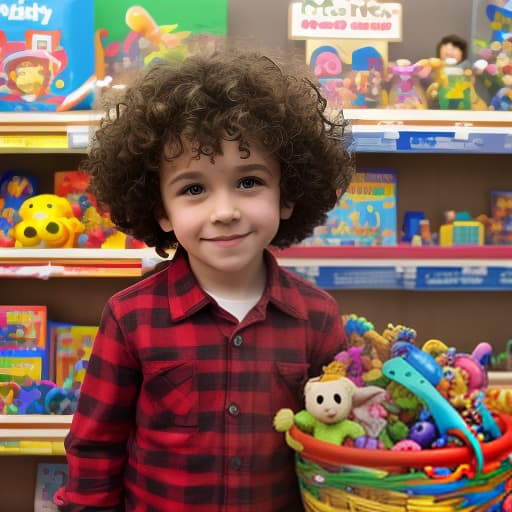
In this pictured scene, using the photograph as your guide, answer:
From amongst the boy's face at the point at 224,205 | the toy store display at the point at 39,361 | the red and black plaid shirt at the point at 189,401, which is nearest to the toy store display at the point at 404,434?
the red and black plaid shirt at the point at 189,401

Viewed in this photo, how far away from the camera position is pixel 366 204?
237 cm

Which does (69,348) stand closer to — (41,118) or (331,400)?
(41,118)

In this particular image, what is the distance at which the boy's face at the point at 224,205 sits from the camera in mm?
1018

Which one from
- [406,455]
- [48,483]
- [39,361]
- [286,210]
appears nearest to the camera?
[406,455]

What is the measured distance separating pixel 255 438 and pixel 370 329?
0.24m

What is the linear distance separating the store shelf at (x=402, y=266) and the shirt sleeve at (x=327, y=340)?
105cm

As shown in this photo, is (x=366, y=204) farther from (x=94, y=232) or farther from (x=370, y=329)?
(x=370, y=329)

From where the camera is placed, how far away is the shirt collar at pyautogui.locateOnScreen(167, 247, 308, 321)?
1.09m

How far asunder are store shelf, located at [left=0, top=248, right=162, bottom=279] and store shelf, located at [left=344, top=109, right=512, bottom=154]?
2.44ft

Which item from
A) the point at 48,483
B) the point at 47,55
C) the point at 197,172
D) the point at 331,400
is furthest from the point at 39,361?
the point at 331,400

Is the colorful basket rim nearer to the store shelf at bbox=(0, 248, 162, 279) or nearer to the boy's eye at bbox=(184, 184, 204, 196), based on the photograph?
the boy's eye at bbox=(184, 184, 204, 196)

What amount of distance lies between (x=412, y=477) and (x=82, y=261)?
156 centimetres

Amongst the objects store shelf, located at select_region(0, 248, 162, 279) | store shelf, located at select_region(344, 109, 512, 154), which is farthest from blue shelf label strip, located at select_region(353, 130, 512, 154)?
store shelf, located at select_region(0, 248, 162, 279)

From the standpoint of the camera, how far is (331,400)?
929 millimetres
